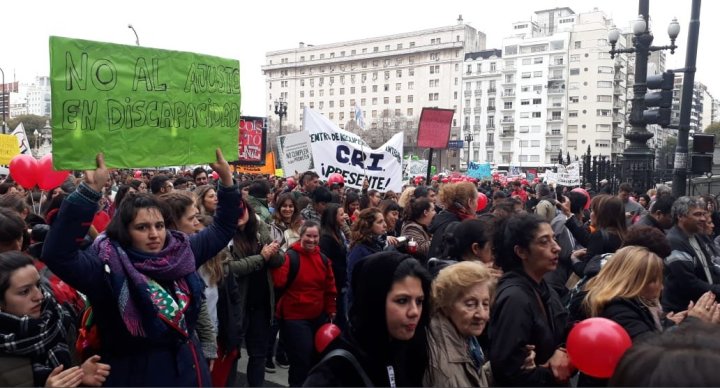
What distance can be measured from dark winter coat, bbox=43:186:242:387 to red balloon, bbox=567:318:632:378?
1.81 meters

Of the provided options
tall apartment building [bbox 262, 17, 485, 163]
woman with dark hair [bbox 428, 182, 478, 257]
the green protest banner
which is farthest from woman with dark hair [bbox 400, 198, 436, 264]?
tall apartment building [bbox 262, 17, 485, 163]

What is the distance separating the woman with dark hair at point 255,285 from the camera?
491 centimetres

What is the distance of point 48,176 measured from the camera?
782 centimetres

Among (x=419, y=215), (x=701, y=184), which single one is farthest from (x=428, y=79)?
(x=419, y=215)

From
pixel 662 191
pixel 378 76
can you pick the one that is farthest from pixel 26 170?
pixel 378 76

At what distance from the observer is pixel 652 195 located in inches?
472

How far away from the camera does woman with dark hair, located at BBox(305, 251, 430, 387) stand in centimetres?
218

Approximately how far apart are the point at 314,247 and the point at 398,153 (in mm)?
6544

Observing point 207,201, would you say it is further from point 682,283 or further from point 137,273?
point 682,283

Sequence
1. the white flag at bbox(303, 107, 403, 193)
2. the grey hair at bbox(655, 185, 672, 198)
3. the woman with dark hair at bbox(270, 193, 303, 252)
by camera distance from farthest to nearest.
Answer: the white flag at bbox(303, 107, 403, 193)
the grey hair at bbox(655, 185, 672, 198)
the woman with dark hair at bbox(270, 193, 303, 252)

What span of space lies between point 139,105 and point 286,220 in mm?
3101

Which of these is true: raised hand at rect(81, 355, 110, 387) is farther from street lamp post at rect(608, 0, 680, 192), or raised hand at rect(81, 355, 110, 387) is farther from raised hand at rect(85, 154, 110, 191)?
street lamp post at rect(608, 0, 680, 192)

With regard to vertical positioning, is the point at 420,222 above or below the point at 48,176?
below

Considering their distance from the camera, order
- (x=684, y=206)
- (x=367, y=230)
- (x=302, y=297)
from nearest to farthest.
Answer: (x=302, y=297) < (x=684, y=206) < (x=367, y=230)
